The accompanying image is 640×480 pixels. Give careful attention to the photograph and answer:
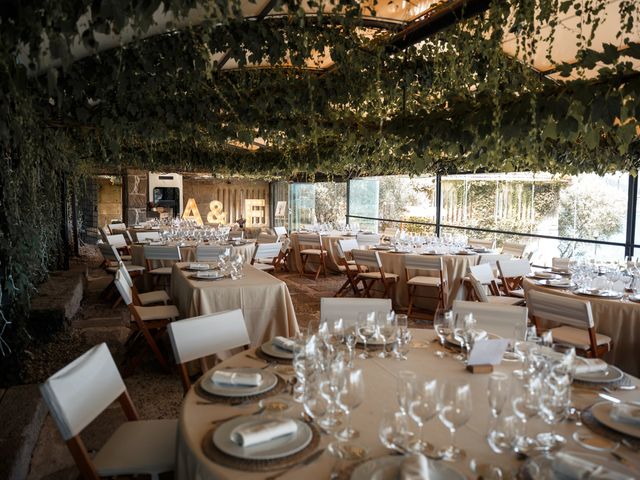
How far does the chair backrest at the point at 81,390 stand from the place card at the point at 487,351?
1650mm

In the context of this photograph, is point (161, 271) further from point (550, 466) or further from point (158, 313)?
point (550, 466)

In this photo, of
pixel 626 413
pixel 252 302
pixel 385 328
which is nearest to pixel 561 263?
pixel 252 302

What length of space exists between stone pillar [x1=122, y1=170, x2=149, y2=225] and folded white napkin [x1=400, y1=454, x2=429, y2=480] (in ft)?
46.8

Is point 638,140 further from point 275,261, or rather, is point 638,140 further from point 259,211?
point 259,211

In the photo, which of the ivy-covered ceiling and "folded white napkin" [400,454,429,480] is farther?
the ivy-covered ceiling

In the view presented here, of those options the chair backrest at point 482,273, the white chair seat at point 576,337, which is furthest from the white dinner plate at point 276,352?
the chair backrest at point 482,273

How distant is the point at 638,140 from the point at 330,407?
238 inches

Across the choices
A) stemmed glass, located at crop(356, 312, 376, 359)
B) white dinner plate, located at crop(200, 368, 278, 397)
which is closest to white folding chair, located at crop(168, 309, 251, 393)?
white dinner plate, located at crop(200, 368, 278, 397)

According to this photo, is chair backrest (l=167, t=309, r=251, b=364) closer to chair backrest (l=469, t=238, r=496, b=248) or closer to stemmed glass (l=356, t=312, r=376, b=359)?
stemmed glass (l=356, t=312, r=376, b=359)

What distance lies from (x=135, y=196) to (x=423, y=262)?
1066 centimetres

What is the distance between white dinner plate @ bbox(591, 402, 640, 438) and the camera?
1.60 meters

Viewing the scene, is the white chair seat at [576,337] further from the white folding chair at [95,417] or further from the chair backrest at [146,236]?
the chair backrest at [146,236]

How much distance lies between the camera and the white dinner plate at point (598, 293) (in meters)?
4.17

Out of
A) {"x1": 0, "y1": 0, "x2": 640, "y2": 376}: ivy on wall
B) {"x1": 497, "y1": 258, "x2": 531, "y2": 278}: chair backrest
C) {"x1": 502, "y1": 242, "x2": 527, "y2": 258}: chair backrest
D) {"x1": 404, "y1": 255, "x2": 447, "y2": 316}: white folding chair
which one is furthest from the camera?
{"x1": 502, "y1": 242, "x2": 527, "y2": 258}: chair backrest
